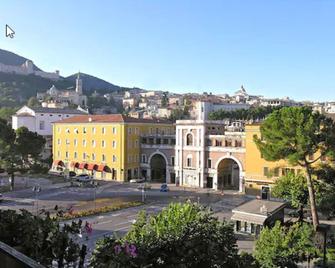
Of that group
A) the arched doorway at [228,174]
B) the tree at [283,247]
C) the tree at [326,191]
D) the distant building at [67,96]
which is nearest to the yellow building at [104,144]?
the arched doorway at [228,174]

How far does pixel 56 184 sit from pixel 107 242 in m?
45.9

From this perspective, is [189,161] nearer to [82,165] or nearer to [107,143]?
[107,143]

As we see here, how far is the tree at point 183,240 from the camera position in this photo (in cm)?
1167

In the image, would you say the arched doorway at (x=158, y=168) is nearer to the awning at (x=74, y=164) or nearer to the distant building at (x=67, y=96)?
the awning at (x=74, y=164)

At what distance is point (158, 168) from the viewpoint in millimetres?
61312

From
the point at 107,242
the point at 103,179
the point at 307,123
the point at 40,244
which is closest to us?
the point at 40,244

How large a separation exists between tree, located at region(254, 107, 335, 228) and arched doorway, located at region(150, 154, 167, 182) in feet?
109

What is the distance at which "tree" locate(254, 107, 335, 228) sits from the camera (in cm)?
2716

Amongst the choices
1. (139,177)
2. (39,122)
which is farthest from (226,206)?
(39,122)

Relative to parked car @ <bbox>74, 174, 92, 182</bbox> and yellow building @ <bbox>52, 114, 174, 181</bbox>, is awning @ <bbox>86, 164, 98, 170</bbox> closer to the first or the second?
yellow building @ <bbox>52, 114, 174, 181</bbox>

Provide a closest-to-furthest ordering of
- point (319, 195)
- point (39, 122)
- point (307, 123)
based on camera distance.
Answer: point (307, 123), point (319, 195), point (39, 122)

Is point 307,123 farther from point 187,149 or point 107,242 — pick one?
point 187,149

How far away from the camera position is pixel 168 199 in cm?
4562

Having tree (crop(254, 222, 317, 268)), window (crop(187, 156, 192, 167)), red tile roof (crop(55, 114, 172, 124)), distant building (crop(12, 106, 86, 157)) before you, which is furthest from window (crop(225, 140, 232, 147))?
distant building (crop(12, 106, 86, 157))
